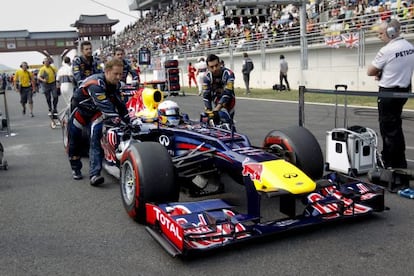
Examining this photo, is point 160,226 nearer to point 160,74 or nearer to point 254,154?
point 254,154

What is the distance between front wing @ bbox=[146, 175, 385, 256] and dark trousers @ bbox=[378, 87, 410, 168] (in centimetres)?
149

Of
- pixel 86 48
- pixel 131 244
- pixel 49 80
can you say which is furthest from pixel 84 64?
pixel 49 80

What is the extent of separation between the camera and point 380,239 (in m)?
3.80

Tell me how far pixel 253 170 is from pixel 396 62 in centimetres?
266

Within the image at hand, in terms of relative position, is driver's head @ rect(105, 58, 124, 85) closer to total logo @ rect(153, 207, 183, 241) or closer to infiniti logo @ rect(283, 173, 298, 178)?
total logo @ rect(153, 207, 183, 241)

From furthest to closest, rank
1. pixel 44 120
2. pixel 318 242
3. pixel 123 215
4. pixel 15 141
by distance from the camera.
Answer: pixel 44 120 < pixel 15 141 < pixel 123 215 < pixel 318 242

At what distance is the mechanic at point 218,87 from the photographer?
21.0ft

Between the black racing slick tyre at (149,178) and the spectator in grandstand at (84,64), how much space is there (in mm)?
3974

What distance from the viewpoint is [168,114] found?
583 centimetres

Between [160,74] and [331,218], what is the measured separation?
17618mm

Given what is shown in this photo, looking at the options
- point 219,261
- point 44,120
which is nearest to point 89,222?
point 219,261

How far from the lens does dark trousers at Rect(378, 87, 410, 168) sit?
552cm

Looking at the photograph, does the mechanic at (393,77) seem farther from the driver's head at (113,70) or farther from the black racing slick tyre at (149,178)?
the driver's head at (113,70)

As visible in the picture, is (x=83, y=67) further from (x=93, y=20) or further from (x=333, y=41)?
(x=93, y=20)
